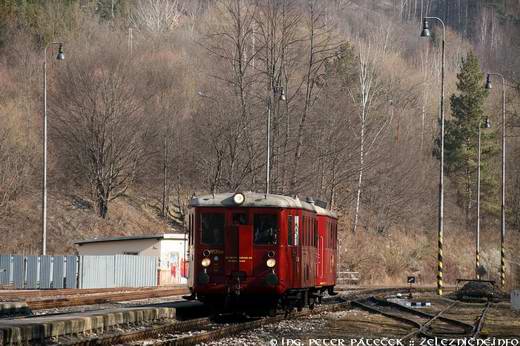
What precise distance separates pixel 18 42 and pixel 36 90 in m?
6.63

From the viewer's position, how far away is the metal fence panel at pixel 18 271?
45906 mm

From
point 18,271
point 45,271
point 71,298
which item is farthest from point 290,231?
point 18,271

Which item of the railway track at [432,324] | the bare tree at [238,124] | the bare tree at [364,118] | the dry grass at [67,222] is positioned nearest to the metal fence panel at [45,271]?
the bare tree at [238,124]

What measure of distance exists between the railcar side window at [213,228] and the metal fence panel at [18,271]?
81.1 ft

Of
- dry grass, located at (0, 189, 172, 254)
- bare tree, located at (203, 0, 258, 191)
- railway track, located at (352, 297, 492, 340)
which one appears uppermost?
bare tree, located at (203, 0, 258, 191)

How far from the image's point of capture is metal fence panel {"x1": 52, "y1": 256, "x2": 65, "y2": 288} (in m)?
45.3

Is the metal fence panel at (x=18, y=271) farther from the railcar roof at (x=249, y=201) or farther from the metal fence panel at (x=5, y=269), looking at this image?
the railcar roof at (x=249, y=201)

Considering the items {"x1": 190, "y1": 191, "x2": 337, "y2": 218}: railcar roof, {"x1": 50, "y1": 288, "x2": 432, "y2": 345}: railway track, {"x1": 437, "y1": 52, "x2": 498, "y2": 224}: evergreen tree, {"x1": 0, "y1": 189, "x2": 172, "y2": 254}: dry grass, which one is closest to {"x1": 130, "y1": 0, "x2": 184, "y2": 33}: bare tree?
{"x1": 437, "y1": 52, "x2": 498, "y2": 224}: evergreen tree

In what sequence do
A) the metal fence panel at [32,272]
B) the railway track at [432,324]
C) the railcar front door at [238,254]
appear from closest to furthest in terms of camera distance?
1. the railway track at [432,324]
2. the railcar front door at [238,254]
3. the metal fence panel at [32,272]

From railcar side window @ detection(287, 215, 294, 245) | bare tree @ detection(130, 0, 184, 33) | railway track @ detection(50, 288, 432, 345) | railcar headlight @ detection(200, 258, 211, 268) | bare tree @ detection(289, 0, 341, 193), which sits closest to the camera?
railway track @ detection(50, 288, 432, 345)

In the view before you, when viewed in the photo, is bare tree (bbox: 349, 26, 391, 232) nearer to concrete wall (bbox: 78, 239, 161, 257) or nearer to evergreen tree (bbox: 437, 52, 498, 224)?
evergreen tree (bbox: 437, 52, 498, 224)

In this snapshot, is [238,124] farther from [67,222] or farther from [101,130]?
[67,222]

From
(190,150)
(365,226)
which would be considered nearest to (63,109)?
(190,150)

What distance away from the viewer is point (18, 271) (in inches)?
1815
